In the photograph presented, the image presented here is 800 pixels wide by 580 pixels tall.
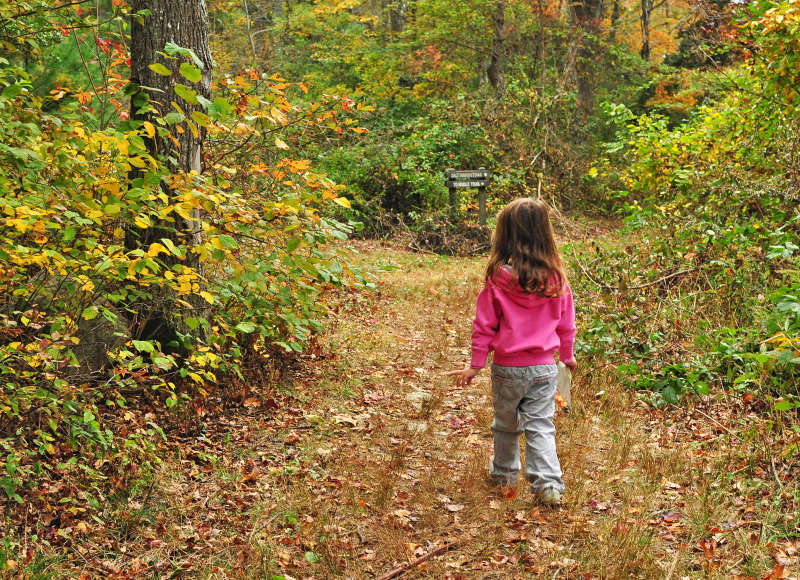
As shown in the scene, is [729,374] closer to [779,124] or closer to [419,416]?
[419,416]

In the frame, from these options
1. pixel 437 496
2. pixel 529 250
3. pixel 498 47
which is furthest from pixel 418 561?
pixel 498 47

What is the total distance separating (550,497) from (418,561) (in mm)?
1007

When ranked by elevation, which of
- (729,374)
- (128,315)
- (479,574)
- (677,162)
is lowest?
(479,574)

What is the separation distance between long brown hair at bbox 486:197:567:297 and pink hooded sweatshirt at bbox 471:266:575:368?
0.07m

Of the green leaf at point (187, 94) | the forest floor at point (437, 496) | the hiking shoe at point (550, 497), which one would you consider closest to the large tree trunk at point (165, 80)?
the forest floor at point (437, 496)

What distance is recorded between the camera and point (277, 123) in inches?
183

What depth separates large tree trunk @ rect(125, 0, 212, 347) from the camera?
494cm

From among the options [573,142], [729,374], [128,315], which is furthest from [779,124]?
[573,142]

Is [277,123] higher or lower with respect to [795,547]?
higher

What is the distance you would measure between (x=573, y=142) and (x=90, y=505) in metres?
20.3

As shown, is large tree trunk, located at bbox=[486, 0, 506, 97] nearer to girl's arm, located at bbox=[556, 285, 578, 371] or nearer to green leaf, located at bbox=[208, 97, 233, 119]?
girl's arm, located at bbox=[556, 285, 578, 371]

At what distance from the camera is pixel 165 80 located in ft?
16.6

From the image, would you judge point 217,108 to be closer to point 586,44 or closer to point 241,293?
point 241,293

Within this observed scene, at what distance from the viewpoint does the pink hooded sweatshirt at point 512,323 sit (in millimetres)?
4074
